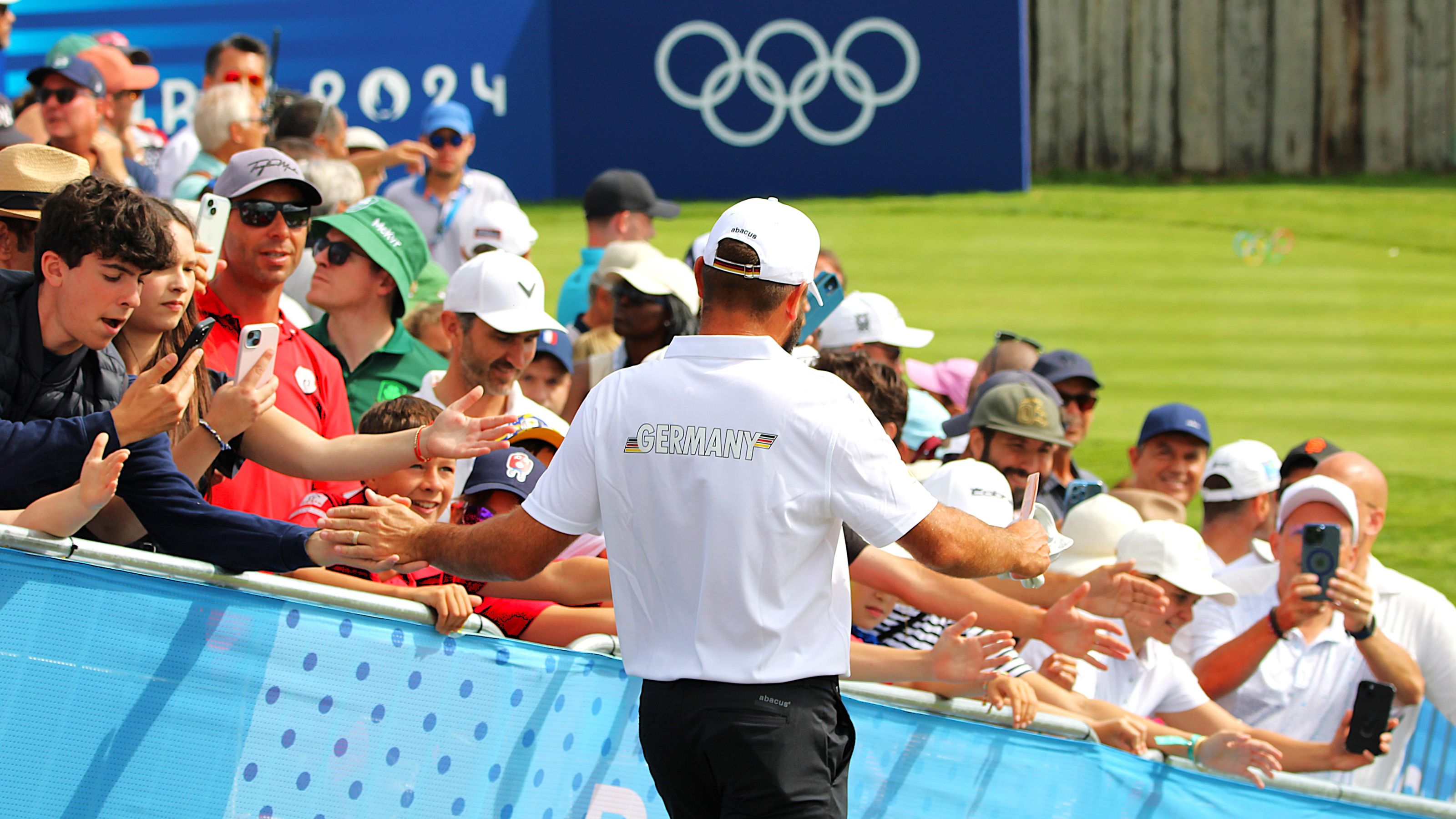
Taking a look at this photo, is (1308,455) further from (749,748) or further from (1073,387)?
(749,748)

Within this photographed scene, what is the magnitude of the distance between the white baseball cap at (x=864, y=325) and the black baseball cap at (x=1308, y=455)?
5.50ft

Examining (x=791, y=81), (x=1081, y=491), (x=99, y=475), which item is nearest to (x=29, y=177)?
(x=99, y=475)

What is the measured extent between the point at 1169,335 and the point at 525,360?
10.2 metres

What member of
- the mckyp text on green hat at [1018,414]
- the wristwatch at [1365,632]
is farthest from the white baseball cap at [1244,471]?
the wristwatch at [1365,632]

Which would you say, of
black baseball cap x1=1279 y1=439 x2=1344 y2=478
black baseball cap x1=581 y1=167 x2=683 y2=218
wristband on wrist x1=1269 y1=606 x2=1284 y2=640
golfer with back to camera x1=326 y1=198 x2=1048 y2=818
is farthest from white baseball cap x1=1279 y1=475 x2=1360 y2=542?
black baseball cap x1=581 y1=167 x2=683 y2=218

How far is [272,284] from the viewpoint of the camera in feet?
15.7

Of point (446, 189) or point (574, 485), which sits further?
point (446, 189)

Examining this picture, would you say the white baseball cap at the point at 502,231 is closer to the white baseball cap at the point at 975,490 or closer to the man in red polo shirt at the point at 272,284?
the man in red polo shirt at the point at 272,284

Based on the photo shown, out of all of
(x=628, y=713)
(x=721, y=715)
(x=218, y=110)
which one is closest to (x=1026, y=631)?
(x=628, y=713)

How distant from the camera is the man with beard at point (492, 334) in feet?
16.4

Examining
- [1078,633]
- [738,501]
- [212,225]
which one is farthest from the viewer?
[212,225]

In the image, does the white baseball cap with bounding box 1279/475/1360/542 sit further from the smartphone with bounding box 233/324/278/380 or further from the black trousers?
the smartphone with bounding box 233/324/278/380

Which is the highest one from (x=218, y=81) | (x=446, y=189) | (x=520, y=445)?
(x=218, y=81)

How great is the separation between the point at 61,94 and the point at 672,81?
12.1 m
